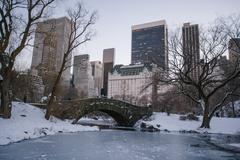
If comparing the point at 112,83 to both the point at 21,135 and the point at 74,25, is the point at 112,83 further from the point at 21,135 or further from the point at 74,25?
the point at 21,135

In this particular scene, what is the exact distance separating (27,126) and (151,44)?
209 ft

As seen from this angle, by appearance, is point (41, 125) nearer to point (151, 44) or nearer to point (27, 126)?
point (27, 126)

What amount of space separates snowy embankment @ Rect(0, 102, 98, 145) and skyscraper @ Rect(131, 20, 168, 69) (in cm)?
1256

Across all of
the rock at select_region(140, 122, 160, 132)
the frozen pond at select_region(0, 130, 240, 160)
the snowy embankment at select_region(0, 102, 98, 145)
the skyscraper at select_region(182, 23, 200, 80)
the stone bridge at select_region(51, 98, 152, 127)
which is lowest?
the rock at select_region(140, 122, 160, 132)

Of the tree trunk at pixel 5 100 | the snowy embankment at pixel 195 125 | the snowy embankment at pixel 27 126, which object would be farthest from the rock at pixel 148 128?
the tree trunk at pixel 5 100

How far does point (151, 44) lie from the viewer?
7644 cm

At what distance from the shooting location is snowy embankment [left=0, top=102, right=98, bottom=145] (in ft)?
44.6

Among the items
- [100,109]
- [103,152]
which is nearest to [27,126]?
[103,152]

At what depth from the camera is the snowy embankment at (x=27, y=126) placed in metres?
13.6

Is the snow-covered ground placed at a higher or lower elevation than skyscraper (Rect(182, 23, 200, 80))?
lower

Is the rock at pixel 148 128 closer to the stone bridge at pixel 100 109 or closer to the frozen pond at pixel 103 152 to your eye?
the stone bridge at pixel 100 109

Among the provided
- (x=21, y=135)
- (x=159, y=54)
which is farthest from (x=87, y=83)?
(x=21, y=135)

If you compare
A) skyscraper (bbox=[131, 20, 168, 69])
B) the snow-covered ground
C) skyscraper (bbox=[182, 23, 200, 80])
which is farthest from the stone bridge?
skyscraper (bbox=[182, 23, 200, 80])

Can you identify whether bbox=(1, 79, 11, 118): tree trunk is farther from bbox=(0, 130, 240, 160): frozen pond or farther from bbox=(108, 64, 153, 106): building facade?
bbox=(108, 64, 153, 106): building facade
